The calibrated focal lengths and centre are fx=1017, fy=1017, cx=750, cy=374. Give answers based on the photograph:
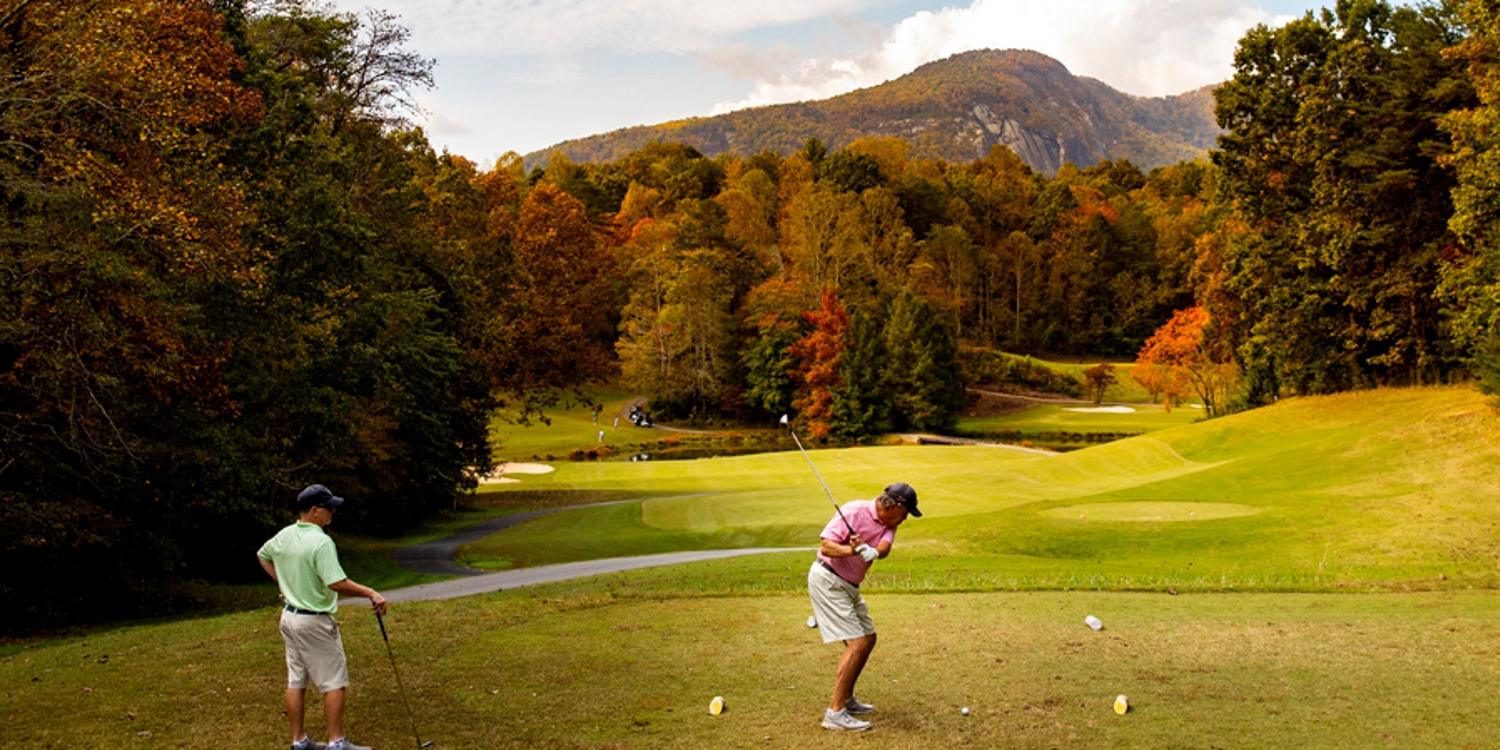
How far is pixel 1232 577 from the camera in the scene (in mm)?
18406

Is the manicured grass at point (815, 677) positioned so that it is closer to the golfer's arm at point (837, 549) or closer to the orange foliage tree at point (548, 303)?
the golfer's arm at point (837, 549)

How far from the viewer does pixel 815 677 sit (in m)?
10.5

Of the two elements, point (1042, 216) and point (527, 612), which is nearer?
point (527, 612)

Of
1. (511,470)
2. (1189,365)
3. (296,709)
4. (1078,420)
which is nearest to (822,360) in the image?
(1078,420)

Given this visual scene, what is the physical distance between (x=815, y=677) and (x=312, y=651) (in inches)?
191

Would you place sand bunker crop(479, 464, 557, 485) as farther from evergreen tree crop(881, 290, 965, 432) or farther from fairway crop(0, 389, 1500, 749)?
evergreen tree crop(881, 290, 965, 432)

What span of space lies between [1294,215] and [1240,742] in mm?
38825

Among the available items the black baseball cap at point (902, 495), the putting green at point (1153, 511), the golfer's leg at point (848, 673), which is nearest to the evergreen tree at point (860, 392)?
the putting green at point (1153, 511)

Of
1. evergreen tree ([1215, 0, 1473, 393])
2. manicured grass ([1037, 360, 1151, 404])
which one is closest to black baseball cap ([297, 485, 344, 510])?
evergreen tree ([1215, 0, 1473, 393])

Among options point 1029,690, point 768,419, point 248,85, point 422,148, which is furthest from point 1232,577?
point 768,419

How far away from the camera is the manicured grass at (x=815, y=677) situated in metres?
8.48

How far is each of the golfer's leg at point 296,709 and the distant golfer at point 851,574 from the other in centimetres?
426

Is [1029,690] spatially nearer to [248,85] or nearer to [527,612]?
[527,612]

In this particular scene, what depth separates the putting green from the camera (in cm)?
2539
